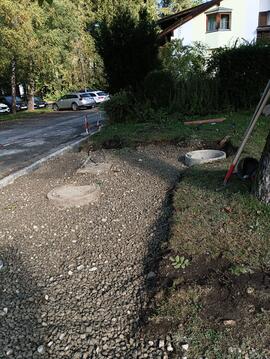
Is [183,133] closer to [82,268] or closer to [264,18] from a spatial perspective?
[82,268]

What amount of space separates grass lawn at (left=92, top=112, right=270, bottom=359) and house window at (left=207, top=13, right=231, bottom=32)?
2431cm

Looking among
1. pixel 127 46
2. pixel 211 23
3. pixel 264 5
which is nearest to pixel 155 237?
pixel 127 46

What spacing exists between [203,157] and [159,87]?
646cm

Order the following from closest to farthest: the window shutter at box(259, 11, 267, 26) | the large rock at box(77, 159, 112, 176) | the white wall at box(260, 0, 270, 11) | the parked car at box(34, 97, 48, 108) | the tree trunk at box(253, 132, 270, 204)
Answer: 1. the tree trunk at box(253, 132, 270, 204)
2. the large rock at box(77, 159, 112, 176)
3. the white wall at box(260, 0, 270, 11)
4. the window shutter at box(259, 11, 267, 26)
5. the parked car at box(34, 97, 48, 108)

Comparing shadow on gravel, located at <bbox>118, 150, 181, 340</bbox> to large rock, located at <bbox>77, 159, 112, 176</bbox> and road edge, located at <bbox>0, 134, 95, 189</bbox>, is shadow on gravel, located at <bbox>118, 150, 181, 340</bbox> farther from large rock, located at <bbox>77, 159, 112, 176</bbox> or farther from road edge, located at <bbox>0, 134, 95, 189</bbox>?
road edge, located at <bbox>0, 134, 95, 189</bbox>

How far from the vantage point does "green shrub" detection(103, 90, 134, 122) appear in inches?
467

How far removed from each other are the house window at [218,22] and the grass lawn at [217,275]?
79.8 feet

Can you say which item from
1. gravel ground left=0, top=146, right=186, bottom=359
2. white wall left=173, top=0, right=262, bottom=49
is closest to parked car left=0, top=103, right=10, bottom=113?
white wall left=173, top=0, right=262, bottom=49

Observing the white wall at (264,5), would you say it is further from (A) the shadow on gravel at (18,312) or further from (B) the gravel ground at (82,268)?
(A) the shadow on gravel at (18,312)

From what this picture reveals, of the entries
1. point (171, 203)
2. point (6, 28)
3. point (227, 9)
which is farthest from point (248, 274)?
point (227, 9)

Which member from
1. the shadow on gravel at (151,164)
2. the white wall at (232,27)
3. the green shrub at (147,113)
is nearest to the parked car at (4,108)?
the white wall at (232,27)

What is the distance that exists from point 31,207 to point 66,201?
1.74ft

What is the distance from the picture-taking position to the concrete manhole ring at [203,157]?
6203 mm

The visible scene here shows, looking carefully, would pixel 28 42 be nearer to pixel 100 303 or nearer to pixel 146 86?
pixel 146 86
